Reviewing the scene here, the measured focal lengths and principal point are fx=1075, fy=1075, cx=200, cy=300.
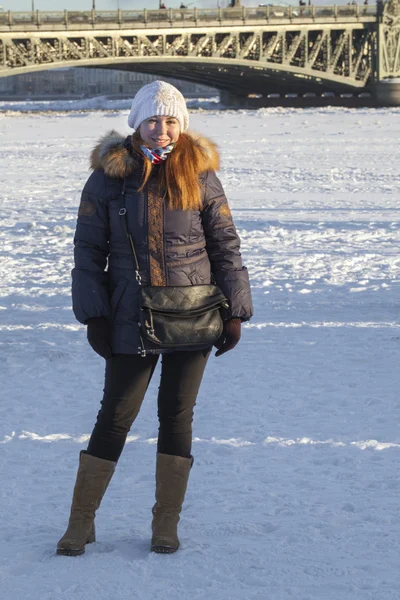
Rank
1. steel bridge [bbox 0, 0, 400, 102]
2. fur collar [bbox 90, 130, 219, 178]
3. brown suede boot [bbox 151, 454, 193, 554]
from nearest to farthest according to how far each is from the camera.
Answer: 1. fur collar [bbox 90, 130, 219, 178]
2. brown suede boot [bbox 151, 454, 193, 554]
3. steel bridge [bbox 0, 0, 400, 102]

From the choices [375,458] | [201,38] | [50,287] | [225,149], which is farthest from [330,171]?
[201,38]

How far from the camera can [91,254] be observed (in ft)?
11.1

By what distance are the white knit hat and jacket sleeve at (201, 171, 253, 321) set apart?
0.71ft

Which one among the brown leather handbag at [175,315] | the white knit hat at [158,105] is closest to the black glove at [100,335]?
the brown leather handbag at [175,315]

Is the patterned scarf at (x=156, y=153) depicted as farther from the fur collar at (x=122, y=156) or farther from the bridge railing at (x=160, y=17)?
the bridge railing at (x=160, y=17)

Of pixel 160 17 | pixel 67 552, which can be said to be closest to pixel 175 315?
pixel 67 552

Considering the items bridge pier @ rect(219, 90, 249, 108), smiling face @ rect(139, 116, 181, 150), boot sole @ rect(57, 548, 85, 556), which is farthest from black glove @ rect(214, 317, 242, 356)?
bridge pier @ rect(219, 90, 249, 108)

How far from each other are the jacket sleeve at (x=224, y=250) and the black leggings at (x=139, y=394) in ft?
0.66

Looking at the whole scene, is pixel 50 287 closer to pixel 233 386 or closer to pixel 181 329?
pixel 233 386

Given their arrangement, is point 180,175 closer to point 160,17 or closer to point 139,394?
point 139,394

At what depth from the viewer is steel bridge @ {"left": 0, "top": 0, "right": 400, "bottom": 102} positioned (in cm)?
5428

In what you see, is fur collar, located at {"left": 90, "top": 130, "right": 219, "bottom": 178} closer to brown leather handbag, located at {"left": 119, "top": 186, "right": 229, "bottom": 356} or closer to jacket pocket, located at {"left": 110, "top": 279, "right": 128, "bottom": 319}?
brown leather handbag, located at {"left": 119, "top": 186, "right": 229, "bottom": 356}

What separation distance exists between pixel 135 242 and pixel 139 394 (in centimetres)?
50

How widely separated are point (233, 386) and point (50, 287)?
3252mm
